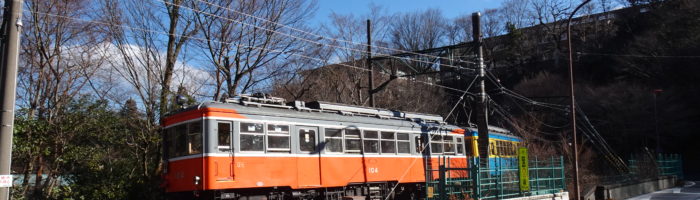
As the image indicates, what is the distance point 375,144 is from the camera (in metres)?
16.1

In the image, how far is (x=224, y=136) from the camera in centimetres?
1247

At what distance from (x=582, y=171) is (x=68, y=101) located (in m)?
19.8

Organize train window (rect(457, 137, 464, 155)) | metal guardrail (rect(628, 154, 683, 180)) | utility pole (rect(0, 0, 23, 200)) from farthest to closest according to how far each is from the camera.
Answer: metal guardrail (rect(628, 154, 683, 180)), train window (rect(457, 137, 464, 155)), utility pole (rect(0, 0, 23, 200))

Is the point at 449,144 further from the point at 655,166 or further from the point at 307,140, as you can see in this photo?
the point at 655,166

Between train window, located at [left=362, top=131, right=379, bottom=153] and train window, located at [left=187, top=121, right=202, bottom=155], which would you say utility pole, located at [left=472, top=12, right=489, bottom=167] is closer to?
train window, located at [left=362, top=131, right=379, bottom=153]

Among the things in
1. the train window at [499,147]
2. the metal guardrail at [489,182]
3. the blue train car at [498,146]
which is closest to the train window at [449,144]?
the metal guardrail at [489,182]

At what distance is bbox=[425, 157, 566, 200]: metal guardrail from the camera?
15219 millimetres

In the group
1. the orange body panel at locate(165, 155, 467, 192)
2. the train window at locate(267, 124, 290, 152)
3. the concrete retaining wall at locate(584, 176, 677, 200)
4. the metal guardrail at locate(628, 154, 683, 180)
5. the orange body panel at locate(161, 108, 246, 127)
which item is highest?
the orange body panel at locate(161, 108, 246, 127)

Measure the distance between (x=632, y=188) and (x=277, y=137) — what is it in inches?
638

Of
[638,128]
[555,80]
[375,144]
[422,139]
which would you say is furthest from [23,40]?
[555,80]

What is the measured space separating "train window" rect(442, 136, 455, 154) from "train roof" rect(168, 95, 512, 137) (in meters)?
0.35

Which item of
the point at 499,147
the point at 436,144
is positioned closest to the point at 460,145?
the point at 436,144

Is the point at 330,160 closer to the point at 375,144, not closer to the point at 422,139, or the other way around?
the point at 375,144

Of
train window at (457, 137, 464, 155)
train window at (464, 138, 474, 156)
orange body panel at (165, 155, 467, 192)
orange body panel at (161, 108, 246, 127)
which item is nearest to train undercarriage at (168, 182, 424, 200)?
orange body panel at (165, 155, 467, 192)
